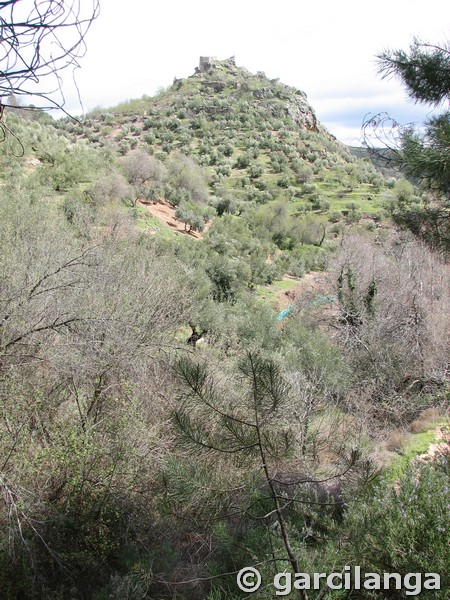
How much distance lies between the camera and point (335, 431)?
27.4ft

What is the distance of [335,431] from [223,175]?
39097 mm

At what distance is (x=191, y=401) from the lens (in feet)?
11.4

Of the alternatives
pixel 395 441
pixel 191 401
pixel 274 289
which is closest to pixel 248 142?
pixel 274 289

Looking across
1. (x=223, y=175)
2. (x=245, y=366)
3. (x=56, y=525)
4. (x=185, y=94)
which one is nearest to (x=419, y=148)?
(x=245, y=366)

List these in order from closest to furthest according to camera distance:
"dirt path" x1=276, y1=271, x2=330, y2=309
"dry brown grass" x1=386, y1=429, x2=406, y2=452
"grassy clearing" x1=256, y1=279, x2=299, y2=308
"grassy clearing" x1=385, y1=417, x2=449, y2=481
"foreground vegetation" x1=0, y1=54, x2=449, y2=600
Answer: "foreground vegetation" x1=0, y1=54, x2=449, y2=600 < "grassy clearing" x1=385, y1=417, x2=449, y2=481 < "dry brown grass" x1=386, y1=429, x2=406, y2=452 < "dirt path" x1=276, y1=271, x2=330, y2=309 < "grassy clearing" x1=256, y1=279, x2=299, y2=308

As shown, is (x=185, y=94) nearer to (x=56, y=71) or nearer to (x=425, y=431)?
(x=425, y=431)

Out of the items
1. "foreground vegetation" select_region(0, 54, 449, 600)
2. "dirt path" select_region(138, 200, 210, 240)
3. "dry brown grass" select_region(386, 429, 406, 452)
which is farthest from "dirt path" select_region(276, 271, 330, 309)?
"dry brown grass" select_region(386, 429, 406, 452)

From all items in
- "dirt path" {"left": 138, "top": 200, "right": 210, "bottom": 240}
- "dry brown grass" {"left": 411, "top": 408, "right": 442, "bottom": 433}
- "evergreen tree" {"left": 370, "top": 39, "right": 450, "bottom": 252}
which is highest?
"dirt path" {"left": 138, "top": 200, "right": 210, "bottom": 240}

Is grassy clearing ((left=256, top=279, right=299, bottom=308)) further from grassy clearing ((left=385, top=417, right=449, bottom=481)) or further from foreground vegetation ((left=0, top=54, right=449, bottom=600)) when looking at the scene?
grassy clearing ((left=385, top=417, right=449, bottom=481))

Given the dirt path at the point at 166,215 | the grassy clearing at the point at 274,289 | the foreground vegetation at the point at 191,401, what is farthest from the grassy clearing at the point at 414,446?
the dirt path at the point at 166,215

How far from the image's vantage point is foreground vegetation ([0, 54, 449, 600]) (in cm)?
381

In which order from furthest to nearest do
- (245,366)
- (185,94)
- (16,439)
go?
(185,94)
(16,439)
(245,366)

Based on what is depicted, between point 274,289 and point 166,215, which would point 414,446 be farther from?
point 166,215

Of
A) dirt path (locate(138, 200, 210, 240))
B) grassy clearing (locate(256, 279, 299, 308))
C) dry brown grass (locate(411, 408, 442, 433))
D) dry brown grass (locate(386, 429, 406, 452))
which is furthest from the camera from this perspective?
dirt path (locate(138, 200, 210, 240))
